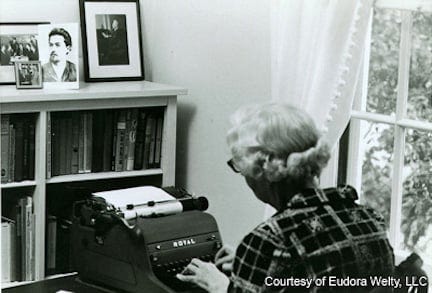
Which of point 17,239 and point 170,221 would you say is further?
point 17,239

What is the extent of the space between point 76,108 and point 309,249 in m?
1.47

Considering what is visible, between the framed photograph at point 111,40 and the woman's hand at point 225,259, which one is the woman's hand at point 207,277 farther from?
the framed photograph at point 111,40

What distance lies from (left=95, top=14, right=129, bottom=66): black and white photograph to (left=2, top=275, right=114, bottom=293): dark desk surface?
125cm

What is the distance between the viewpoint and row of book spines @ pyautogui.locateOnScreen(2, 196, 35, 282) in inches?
119

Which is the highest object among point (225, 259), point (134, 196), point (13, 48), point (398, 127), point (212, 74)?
point (13, 48)

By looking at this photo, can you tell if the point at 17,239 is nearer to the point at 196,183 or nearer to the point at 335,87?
the point at 196,183

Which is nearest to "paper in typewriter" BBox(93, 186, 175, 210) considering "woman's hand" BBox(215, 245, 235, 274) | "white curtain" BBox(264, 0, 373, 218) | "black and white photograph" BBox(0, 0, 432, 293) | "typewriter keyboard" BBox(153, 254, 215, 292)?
"black and white photograph" BBox(0, 0, 432, 293)

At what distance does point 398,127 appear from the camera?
8.34ft

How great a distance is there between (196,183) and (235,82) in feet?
1.72

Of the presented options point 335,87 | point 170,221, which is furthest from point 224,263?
point 335,87

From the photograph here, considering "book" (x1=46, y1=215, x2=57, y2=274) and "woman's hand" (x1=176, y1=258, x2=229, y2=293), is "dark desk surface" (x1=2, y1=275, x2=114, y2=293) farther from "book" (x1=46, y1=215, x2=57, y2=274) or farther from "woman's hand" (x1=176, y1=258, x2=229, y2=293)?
"book" (x1=46, y1=215, x2=57, y2=274)

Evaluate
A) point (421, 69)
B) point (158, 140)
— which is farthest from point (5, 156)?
point (421, 69)

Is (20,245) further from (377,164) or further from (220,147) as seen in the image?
(377,164)

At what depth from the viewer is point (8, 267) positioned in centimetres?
304
